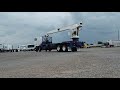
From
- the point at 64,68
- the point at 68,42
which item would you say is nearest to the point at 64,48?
the point at 68,42

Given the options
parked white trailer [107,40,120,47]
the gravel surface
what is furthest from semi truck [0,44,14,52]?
the gravel surface

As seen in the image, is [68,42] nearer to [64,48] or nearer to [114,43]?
[64,48]

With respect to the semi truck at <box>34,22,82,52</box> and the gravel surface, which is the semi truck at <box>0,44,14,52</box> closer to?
the semi truck at <box>34,22,82,52</box>

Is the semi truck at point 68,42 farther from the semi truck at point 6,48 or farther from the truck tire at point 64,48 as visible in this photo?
the semi truck at point 6,48

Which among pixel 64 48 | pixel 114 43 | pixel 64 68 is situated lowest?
pixel 64 68

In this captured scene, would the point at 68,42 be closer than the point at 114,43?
Yes

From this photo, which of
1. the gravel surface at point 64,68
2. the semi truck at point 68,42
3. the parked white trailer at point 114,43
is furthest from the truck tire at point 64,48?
the parked white trailer at point 114,43

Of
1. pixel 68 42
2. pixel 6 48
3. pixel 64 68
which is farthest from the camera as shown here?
pixel 6 48

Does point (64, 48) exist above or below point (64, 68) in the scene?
above

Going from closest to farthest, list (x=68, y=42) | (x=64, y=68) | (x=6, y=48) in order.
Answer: (x=64, y=68) < (x=68, y=42) < (x=6, y=48)
